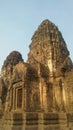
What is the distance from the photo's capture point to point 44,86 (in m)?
14.4

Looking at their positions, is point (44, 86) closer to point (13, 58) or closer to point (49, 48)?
point (49, 48)

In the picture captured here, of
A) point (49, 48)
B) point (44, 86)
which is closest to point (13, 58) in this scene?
point (49, 48)

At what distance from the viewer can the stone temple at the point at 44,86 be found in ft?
32.8

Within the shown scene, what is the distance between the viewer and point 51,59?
1602 centimetres

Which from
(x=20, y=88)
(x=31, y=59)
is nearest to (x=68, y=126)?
(x=20, y=88)

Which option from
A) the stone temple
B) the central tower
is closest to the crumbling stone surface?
the central tower

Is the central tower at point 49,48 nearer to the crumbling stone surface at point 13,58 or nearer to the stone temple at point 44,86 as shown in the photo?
the stone temple at point 44,86

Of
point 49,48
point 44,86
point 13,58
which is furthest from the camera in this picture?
point 13,58

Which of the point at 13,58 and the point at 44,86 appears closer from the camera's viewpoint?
the point at 44,86

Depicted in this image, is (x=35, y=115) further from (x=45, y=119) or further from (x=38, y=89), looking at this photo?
(x=38, y=89)

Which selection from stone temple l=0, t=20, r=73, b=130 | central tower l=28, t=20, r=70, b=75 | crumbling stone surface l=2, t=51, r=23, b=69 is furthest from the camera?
crumbling stone surface l=2, t=51, r=23, b=69

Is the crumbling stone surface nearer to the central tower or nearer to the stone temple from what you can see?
the central tower

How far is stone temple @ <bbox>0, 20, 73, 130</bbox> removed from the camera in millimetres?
10000

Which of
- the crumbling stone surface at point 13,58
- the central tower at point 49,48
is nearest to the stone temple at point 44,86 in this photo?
the central tower at point 49,48
